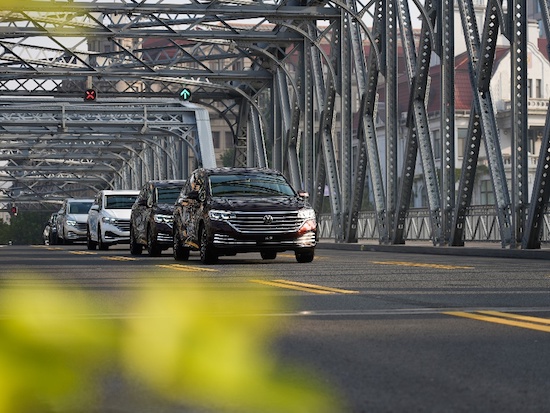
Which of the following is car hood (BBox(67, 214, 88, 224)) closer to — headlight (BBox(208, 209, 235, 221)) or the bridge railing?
the bridge railing

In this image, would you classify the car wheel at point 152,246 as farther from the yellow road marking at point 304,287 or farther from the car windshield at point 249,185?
the yellow road marking at point 304,287

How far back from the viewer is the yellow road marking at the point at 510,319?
1017 cm

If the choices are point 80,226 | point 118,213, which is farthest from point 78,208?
point 118,213

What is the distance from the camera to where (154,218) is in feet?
102

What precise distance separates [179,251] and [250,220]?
3468 millimetres

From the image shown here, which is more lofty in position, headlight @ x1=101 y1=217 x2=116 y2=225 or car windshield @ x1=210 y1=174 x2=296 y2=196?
car windshield @ x1=210 y1=174 x2=296 y2=196

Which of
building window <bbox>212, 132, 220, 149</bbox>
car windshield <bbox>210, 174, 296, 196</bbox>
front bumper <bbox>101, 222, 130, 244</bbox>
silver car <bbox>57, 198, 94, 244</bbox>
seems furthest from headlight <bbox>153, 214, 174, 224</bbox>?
building window <bbox>212, 132, 220, 149</bbox>

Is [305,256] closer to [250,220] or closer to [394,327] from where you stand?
[250,220]

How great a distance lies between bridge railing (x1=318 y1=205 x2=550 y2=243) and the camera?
3359 centimetres

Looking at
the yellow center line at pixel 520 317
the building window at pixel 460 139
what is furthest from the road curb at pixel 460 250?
the building window at pixel 460 139

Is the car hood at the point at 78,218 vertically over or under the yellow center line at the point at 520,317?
over

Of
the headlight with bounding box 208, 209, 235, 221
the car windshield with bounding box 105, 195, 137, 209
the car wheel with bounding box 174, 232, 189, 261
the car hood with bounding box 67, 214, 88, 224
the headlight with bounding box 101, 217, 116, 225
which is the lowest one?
the car wheel with bounding box 174, 232, 189, 261

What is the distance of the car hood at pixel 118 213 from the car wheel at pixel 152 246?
808cm

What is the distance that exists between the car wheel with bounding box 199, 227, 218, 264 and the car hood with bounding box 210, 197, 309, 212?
0.57 meters
